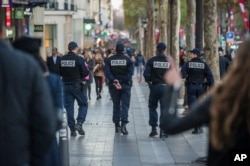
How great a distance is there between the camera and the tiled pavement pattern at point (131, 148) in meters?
13.4

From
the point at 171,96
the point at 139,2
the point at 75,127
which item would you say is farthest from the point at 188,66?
the point at 139,2

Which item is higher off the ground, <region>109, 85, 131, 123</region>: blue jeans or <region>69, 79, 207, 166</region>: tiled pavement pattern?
<region>109, 85, 131, 123</region>: blue jeans

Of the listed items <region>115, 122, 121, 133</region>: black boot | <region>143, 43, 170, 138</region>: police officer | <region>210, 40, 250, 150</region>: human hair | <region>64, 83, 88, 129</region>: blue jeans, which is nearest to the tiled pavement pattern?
<region>115, 122, 121, 133</region>: black boot

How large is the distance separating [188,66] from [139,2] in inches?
2160

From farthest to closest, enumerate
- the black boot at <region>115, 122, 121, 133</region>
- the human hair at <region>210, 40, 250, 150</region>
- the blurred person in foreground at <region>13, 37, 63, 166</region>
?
the black boot at <region>115, 122, 121, 133</region> → the blurred person in foreground at <region>13, 37, 63, 166</region> → the human hair at <region>210, 40, 250, 150</region>

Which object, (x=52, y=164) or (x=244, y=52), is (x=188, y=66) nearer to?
(x=52, y=164)

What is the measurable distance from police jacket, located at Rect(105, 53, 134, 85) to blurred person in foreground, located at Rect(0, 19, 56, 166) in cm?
1165

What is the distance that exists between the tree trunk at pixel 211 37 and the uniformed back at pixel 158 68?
4.98 ft

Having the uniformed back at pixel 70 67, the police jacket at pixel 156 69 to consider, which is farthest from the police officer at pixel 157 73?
the uniformed back at pixel 70 67

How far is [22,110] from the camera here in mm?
5598

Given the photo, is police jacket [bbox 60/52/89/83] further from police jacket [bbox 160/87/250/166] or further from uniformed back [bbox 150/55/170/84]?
police jacket [bbox 160/87/250/166]

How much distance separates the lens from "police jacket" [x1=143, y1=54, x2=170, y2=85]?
1656cm

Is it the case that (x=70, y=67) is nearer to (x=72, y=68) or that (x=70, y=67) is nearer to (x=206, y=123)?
(x=72, y=68)

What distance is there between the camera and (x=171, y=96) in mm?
5477
